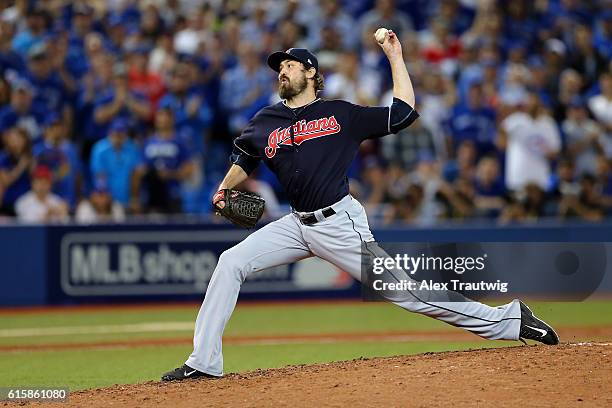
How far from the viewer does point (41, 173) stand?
43.0ft

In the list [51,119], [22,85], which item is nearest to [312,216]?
[51,119]

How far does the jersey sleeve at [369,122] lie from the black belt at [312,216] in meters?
0.52

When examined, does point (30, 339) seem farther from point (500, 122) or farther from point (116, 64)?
point (500, 122)

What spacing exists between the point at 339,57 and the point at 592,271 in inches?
288

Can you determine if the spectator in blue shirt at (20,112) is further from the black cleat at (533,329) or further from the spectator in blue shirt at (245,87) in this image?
the black cleat at (533,329)

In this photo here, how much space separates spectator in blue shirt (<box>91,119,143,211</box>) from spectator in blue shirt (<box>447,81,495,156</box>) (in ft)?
15.0

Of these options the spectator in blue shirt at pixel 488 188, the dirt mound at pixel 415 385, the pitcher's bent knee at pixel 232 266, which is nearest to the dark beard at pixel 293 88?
the pitcher's bent knee at pixel 232 266

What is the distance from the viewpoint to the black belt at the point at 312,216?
7031mm

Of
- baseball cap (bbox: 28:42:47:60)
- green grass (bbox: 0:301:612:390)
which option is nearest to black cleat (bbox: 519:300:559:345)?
green grass (bbox: 0:301:612:390)

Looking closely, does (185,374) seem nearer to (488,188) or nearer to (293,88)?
(293,88)

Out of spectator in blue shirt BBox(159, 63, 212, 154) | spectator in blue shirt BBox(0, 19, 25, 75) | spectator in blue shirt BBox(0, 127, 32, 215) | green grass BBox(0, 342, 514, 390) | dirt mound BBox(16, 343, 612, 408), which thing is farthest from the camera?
spectator in blue shirt BBox(159, 63, 212, 154)

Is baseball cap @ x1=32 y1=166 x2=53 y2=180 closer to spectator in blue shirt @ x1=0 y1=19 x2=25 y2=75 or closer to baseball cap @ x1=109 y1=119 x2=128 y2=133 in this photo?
baseball cap @ x1=109 y1=119 x2=128 y2=133

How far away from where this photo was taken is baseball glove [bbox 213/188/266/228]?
719 cm

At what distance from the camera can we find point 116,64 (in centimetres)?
1490
